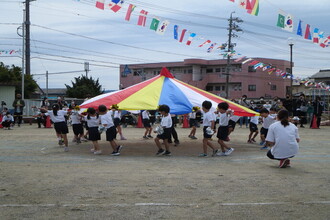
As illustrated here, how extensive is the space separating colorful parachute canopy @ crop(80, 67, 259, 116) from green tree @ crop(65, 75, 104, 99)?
130ft

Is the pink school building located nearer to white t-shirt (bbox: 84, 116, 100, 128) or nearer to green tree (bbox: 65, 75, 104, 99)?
green tree (bbox: 65, 75, 104, 99)

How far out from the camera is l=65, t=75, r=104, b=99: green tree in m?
52.0

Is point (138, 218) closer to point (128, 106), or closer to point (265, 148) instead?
point (128, 106)

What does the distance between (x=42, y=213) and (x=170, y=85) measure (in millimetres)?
8679

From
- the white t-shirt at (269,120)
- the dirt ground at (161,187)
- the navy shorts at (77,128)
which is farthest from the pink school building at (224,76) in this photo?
the dirt ground at (161,187)

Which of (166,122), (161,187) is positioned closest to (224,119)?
(166,122)

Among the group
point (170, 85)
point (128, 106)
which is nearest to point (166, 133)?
point (128, 106)

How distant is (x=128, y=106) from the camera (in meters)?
11.6

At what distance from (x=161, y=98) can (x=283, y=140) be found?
15.3ft

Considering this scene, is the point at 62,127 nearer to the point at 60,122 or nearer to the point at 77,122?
the point at 60,122

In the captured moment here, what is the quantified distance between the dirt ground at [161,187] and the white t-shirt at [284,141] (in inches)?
13.4

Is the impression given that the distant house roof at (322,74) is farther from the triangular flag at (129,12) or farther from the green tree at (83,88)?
the triangular flag at (129,12)

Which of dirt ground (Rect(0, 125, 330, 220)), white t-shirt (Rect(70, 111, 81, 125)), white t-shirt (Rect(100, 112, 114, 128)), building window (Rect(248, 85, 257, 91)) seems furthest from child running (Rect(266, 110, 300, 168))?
building window (Rect(248, 85, 257, 91))

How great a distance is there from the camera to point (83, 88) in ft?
171
